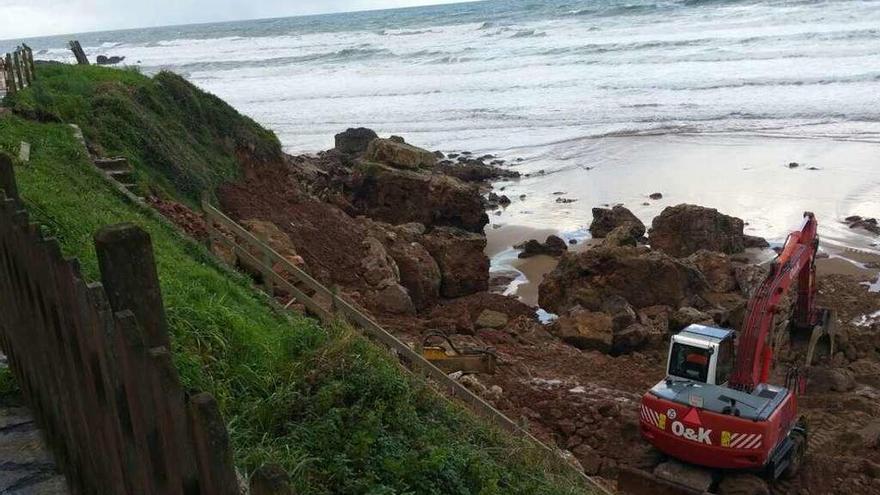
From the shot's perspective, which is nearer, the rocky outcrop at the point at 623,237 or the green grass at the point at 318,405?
the green grass at the point at 318,405

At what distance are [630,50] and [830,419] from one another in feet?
164

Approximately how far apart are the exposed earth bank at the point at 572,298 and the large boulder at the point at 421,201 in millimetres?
39

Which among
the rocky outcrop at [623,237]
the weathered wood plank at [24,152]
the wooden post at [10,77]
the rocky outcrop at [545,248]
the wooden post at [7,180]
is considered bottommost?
the rocky outcrop at [545,248]

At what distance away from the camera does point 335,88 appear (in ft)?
185

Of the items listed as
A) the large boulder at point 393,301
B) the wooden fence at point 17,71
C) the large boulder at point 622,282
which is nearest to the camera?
the large boulder at point 393,301

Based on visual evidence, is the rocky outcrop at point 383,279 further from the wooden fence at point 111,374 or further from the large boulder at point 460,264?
the wooden fence at point 111,374

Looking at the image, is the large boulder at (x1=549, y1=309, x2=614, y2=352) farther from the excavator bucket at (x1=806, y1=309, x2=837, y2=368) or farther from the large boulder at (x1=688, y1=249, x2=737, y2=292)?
the large boulder at (x1=688, y1=249, x2=737, y2=292)

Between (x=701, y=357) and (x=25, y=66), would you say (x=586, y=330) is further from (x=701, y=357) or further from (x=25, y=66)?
(x=25, y=66)

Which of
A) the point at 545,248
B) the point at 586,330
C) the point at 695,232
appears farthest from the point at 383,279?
the point at 695,232

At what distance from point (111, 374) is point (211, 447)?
2.31 ft

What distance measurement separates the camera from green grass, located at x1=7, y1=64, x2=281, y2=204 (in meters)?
15.5

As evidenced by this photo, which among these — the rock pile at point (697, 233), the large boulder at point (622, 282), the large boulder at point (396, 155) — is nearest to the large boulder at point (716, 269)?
the large boulder at point (622, 282)

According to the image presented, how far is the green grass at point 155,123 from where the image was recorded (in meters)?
15.5

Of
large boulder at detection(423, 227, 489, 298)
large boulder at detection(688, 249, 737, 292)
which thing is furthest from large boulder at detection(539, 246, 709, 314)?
large boulder at detection(423, 227, 489, 298)
